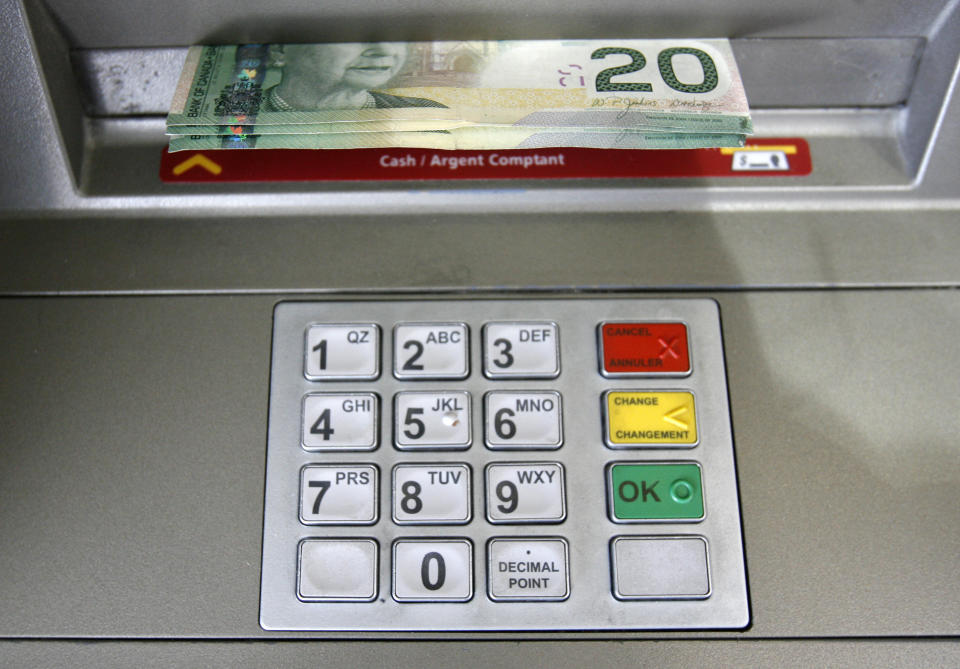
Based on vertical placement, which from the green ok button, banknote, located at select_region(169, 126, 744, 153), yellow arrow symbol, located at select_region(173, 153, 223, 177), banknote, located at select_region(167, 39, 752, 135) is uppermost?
banknote, located at select_region(167, 39, 752, 135)

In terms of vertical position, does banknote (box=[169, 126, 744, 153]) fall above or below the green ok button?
above

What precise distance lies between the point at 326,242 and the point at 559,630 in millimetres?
427

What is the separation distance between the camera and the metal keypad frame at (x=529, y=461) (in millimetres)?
649

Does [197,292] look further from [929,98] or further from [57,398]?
[929,98]

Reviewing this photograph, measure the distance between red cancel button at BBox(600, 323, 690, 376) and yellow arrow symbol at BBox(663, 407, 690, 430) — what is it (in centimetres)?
3

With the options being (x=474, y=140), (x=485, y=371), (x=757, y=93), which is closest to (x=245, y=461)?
(x=485, y=371)

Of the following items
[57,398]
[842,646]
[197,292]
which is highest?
[197,292]

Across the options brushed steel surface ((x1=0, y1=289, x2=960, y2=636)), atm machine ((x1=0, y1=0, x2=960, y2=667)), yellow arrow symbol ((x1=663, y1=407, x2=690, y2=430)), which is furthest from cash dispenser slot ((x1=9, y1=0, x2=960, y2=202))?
yellow arrow symbol ((x1=663, y1=407, x2=690, y2=430))

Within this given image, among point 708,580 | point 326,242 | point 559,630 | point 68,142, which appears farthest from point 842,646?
point 68,142

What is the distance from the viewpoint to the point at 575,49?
0.76 meters

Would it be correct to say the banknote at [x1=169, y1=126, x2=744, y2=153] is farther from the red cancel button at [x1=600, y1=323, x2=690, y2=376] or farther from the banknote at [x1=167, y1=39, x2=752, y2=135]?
the red cancel button at [x1=600, y1=323, x2=690, y2=376]

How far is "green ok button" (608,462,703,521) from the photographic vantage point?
67cm

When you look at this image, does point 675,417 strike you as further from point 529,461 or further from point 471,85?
point 471,85

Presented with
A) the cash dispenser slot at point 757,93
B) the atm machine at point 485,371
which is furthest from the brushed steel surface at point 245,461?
the cash dispenser slot at point 757,93
